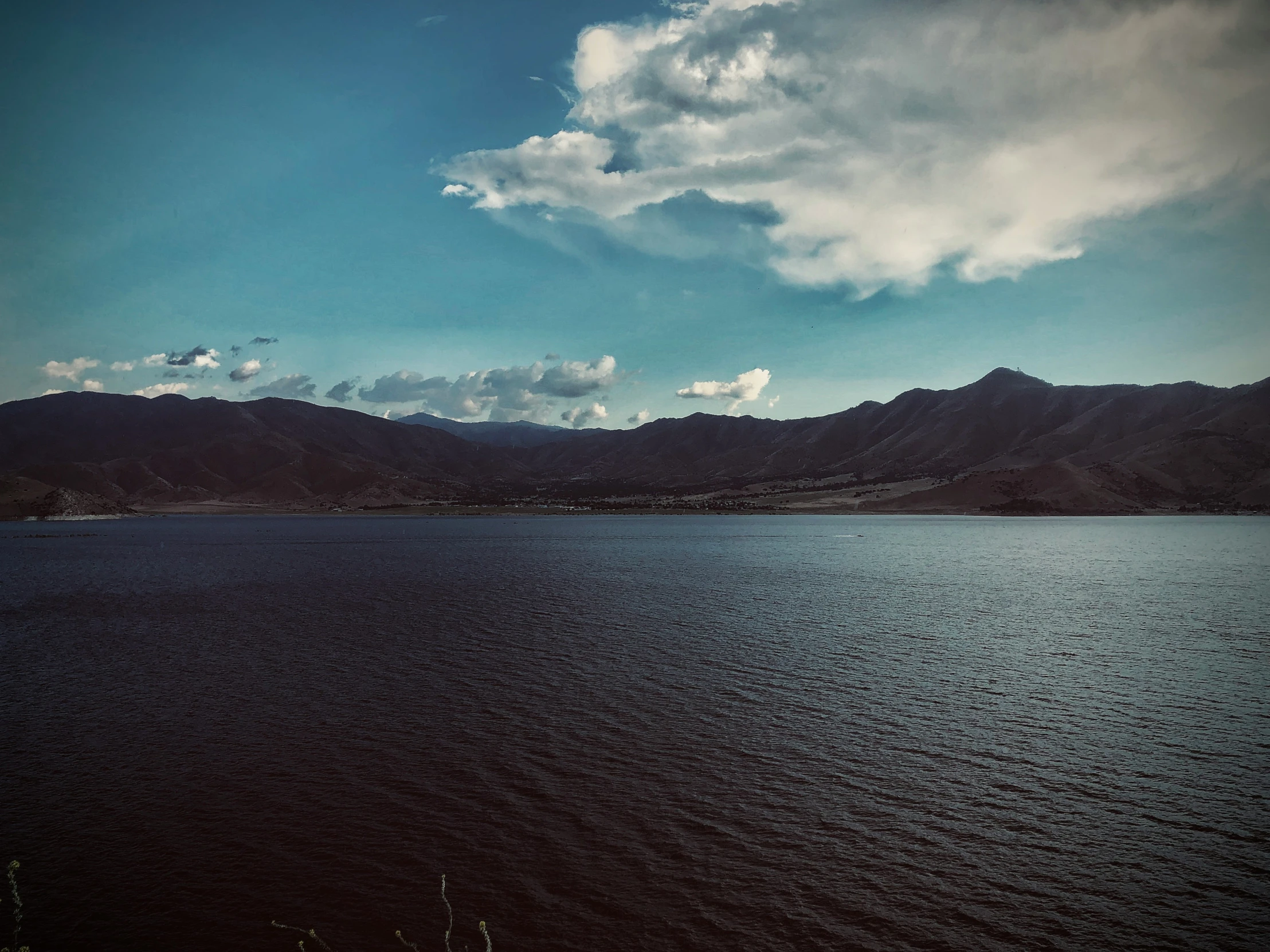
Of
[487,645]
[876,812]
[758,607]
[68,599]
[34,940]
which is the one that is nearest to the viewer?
[34,940]

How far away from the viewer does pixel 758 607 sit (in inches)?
2400

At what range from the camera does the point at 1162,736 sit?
28125 mm

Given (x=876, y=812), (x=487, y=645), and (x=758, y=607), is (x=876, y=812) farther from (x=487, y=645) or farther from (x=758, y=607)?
(x=758, y=607)

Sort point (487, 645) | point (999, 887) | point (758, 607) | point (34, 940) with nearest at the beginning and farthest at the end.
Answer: point (34, 940) < point (999, 887) < point (487, 645) < point (758, 607)

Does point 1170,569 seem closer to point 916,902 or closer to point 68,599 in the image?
point 916,902

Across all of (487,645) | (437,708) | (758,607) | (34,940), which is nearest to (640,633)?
(487,645)

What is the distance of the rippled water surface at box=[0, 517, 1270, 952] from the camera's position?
1697cm

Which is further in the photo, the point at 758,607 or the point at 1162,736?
the point at 758,607

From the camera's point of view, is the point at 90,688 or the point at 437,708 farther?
the point at 90,688

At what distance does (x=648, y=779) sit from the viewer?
80.3ft

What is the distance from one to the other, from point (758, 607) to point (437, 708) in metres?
33.9

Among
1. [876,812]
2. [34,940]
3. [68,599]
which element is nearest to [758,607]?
[876,812]

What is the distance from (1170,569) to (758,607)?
197ft

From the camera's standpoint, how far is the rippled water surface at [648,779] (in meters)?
17.0
